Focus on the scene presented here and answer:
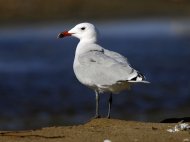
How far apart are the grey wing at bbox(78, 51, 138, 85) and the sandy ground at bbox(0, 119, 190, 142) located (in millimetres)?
532

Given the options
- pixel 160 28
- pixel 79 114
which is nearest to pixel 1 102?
pixel 79 114

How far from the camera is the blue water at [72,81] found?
1289 cm

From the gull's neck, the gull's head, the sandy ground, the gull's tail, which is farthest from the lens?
the gull's head

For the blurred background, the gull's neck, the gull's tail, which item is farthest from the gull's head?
the blurred background

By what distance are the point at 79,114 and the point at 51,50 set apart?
855cm

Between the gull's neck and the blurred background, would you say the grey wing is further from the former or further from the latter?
the blurred background

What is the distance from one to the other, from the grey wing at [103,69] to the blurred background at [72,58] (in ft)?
10.0

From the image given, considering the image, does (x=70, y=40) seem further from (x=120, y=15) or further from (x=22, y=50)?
(x=120, y=15)

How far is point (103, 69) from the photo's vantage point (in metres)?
8.13

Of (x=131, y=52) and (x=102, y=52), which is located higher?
(x=131, y=52)

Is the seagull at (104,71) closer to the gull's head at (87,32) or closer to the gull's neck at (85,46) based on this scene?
the gull's neck at (85,46)

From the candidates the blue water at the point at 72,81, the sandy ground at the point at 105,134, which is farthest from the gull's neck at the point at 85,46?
the sandy ground at the point at 105,134

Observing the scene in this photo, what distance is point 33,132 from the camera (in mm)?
7445

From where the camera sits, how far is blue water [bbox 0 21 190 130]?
1289 centimetres
